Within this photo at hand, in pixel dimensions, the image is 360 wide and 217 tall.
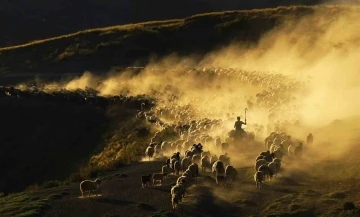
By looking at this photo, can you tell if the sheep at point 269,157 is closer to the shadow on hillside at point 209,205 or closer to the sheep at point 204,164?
the sheep at point 204,164

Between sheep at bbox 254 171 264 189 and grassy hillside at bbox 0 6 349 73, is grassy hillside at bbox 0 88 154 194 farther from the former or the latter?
grassy hillside at bbox 0 6 349 73

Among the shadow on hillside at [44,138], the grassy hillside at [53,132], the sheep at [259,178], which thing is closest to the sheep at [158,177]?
the sheep at [259,178]

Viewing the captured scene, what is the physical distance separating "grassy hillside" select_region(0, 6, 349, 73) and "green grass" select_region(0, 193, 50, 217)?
216ft

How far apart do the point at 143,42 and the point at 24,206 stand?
2992 inches

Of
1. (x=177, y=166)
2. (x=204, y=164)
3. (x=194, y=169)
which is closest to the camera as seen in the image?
(x=194, y=169)

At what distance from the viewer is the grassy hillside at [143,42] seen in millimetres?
98562

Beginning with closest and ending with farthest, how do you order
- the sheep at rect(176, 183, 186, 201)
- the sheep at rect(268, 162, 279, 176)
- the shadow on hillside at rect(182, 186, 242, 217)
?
1. the shadow on hillside at rect(182, 186, 242, 217)
2. the sheep at rect(176, 183, 186, 201)
3. the sheep at rect(268, 162, 279, 176)

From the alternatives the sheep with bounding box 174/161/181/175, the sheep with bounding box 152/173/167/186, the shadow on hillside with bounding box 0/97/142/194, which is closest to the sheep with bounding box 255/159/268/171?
the sheep with bounding box 174/161/181/175

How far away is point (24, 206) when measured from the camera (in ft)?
96.1

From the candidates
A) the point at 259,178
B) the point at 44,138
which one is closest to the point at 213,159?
the point at 259,178

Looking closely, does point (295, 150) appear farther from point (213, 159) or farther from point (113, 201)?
point (113, 201)

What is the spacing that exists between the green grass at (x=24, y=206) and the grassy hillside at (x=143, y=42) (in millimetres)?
65842

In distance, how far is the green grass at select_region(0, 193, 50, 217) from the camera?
27.9 meters

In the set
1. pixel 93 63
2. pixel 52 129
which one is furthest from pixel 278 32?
pixel 52 129
